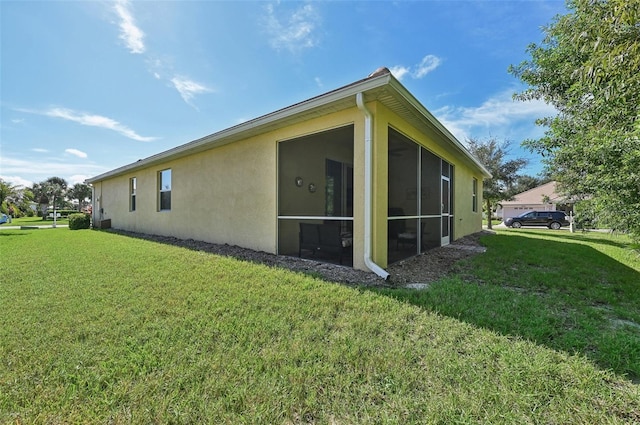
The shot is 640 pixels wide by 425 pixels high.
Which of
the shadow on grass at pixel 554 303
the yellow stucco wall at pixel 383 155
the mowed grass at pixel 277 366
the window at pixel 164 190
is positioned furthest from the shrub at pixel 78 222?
the shadow on grass at pixel 554 303

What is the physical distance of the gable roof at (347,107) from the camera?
4480mm

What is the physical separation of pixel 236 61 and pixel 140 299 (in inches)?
304

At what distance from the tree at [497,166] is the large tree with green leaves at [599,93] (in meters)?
12.1

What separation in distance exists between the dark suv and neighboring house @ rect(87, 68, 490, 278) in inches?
644

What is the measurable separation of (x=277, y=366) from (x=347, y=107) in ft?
14.6

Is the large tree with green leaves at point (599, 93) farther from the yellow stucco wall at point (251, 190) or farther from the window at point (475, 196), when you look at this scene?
the window at point (475, 196)

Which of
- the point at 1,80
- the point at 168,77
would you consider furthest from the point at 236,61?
the point at 1,80

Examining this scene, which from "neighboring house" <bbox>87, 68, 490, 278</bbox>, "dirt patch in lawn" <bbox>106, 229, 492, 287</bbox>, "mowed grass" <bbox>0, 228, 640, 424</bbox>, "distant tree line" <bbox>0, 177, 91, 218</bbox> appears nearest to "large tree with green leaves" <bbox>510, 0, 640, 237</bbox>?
"neighboring house" <bbox>87, 68, 490, 278</bbox>

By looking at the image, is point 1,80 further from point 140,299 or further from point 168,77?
point 140,299

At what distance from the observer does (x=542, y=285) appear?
4602 mm

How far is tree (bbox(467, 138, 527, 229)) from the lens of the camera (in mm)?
19797

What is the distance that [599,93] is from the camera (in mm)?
4562

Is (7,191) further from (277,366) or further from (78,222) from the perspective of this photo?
(277,366)

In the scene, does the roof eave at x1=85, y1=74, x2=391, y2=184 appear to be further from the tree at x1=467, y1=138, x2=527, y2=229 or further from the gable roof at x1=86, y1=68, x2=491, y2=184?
the tree at x1=467, y1=138, x2=527, y2=229
